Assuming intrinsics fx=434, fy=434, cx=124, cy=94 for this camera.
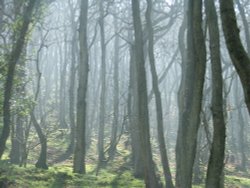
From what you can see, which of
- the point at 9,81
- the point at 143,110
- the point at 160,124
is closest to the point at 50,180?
the point at 9,81

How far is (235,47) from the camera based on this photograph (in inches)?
200

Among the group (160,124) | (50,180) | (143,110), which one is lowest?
(50,180)

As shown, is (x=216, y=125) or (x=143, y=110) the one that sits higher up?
(x=143, y=110)

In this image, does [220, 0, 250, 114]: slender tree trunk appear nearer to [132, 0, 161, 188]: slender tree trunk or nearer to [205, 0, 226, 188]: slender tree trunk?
[205, 0, 226, 188]: slender tree trunk

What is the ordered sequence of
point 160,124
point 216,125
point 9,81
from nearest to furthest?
point 216,125 → point 9,81 → point 160,124

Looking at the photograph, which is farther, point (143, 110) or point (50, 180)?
point (50, 180)

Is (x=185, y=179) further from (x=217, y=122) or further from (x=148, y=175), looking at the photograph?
(x=148, y=175)

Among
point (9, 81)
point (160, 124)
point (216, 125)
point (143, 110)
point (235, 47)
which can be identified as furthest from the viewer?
point (160, 124)

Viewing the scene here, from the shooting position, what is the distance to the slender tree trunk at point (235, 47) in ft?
16.1

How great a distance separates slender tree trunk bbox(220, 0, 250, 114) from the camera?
489 cm

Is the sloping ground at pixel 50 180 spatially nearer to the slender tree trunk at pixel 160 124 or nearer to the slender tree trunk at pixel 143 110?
the slender tree trunk at pixel 160 124

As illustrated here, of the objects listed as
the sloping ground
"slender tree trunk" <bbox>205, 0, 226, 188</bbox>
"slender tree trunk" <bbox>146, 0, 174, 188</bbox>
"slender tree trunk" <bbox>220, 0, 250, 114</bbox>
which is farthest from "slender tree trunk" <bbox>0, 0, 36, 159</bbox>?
"slender tree trunk" <bbox>220, 0, 250, 114</bbox>

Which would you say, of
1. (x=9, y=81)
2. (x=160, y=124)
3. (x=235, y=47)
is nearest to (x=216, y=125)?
(x=235, y=47)

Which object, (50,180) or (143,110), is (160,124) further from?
(50,180)
